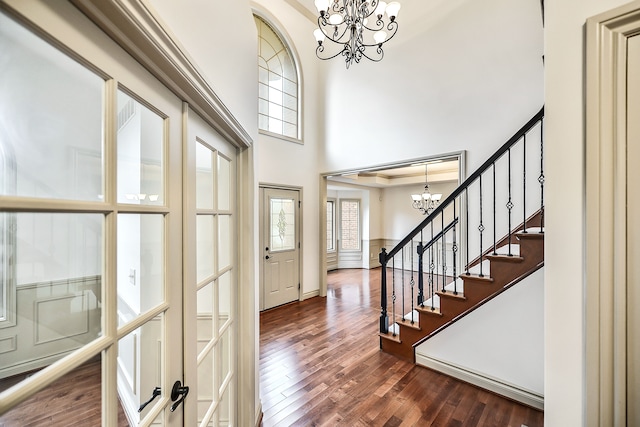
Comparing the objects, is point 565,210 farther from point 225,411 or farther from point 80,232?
point 225,411

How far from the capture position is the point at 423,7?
12.3 feet

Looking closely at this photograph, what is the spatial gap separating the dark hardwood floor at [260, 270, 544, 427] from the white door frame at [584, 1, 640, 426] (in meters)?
1.61

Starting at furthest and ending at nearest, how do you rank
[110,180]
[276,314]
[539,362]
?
[276,314] → [539,362] → [110,180]

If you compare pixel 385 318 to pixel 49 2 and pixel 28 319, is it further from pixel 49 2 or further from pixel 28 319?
pixel 49 2

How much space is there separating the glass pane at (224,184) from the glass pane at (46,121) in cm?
77

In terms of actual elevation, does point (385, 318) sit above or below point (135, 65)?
below

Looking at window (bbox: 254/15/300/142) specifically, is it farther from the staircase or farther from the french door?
the french door

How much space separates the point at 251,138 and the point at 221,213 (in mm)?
583

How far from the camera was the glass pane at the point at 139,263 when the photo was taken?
0.73 metres

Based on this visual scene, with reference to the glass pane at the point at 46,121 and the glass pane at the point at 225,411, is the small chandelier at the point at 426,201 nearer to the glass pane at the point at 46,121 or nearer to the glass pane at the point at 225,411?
the glass pane at the point at 225,411

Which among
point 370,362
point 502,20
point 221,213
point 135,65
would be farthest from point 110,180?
point 502,20

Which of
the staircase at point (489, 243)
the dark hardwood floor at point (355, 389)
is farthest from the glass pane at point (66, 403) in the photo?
the staircase at point (489, 243)

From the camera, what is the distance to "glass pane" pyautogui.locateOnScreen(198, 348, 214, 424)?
1212 mm

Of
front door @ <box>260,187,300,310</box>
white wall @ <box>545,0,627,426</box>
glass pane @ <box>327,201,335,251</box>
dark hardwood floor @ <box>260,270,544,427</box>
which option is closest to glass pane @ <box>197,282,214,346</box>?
dark hardwood floor @ <box>260,270,544,427</box>
